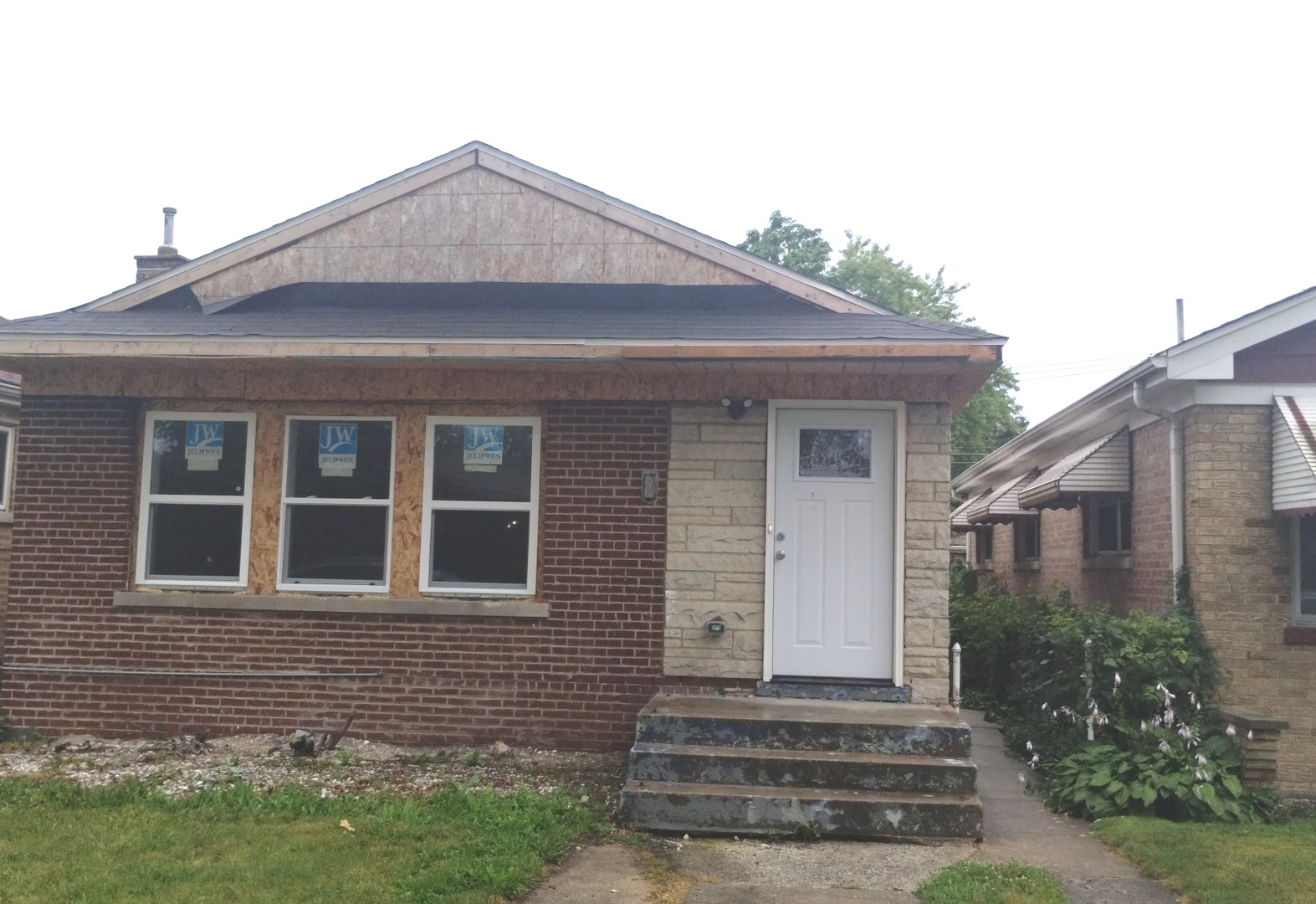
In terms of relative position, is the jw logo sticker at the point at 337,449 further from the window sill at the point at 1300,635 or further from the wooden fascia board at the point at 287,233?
the window sill at the point at 1300,635

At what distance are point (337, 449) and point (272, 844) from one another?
11.9ft

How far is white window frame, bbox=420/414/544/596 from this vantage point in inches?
334

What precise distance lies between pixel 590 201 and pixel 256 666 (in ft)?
15.4

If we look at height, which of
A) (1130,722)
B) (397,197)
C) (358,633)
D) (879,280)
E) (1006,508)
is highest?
(879,280)

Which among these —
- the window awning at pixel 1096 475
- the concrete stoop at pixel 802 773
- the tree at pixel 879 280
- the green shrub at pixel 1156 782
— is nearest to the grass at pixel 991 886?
the concrete stoop at pixel 802 773

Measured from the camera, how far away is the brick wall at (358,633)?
8.32 metres

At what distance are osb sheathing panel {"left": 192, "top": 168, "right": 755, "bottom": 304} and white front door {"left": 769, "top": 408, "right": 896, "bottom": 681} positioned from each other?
7.46 ft

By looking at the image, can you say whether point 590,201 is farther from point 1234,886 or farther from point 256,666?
point 1234,886

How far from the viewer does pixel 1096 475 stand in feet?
33.9

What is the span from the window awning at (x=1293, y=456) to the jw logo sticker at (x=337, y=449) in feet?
23.4

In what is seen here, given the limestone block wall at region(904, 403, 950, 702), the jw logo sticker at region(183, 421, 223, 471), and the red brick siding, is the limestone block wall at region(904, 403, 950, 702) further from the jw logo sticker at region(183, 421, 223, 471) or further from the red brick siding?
the jw logo sticker at region(183, 421, 223, 471)

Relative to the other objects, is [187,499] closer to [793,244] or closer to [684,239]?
[684,239]

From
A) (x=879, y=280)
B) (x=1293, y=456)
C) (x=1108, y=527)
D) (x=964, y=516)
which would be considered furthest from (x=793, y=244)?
(x=1293, y=456)

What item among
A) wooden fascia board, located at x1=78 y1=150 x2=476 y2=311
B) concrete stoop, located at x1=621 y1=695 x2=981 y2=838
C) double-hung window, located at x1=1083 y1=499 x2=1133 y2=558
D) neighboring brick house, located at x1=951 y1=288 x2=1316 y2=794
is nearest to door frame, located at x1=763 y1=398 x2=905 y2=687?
concrete stoop, located at x1=621 y1=695 x2=981 y2=838
